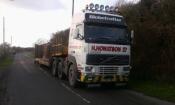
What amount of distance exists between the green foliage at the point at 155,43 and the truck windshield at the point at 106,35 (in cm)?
236

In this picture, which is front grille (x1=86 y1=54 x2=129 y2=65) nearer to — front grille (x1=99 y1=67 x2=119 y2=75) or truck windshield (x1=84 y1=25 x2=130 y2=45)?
front grille (x1=99 y1=67 x2=119 y2=75)

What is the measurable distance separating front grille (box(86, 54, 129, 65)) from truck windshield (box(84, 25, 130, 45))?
61 centimetres

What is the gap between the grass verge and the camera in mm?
15334

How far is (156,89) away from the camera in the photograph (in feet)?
55.8

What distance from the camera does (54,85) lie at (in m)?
19.7

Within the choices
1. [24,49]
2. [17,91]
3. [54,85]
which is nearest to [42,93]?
[17,91]

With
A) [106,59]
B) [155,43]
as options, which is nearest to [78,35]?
[106,59]

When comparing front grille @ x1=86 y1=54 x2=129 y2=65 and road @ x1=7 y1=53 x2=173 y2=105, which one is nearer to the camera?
road @ x1=7 y1=53 x2=173 y2=105

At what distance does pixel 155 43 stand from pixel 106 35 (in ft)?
12.4

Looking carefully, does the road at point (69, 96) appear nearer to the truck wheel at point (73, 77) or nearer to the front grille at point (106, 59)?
the truck wheel at point (73, 77)

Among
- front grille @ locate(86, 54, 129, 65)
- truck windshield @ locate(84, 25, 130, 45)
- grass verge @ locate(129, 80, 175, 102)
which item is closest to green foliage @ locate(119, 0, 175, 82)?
grass verge @ locate(129, 80, 175, 102)

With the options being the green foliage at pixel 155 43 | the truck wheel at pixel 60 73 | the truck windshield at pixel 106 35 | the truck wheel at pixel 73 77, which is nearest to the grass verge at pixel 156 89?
the green foliage at pixel 155 43

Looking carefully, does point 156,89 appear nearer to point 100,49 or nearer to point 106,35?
point 100,49

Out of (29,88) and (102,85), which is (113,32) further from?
(29,88)
